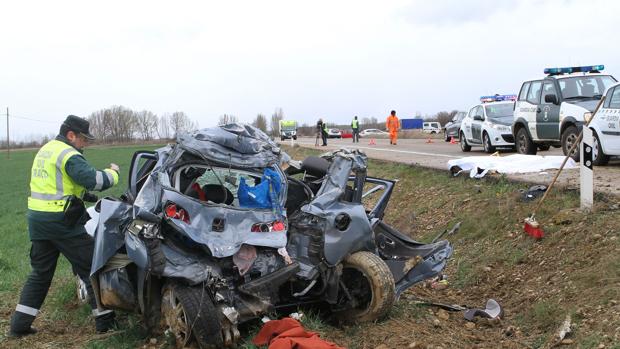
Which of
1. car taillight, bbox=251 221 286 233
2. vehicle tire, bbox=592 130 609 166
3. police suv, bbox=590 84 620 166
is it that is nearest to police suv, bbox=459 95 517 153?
vehicle tire, bbox=592 130 609 166

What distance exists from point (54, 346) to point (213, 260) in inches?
65.4

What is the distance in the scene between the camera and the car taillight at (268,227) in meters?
4.72

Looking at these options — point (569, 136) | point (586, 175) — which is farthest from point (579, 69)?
point (586, 175)

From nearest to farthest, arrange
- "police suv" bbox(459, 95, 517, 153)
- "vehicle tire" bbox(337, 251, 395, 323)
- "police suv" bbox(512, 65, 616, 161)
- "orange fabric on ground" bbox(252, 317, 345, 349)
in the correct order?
"orange fabric on ground" bbox(252, 317, 345, 349) < "vehicle tire" bbox(337, 251, 395, 323) < "police suv" bbox(512, 65, 616, 161) < "police suv" bbox(459, 95, 517, 153)

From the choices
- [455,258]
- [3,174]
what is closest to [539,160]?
[455,258]

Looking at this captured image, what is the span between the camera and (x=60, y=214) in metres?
5.33

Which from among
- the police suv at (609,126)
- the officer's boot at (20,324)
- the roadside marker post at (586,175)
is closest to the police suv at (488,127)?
the police suv at (609,126)

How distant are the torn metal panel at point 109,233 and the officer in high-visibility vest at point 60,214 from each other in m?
0.43

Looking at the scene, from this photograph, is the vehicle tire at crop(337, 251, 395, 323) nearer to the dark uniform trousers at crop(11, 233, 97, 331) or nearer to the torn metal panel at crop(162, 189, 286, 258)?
the torn metal panel at crop(162, 189, 286, 258)

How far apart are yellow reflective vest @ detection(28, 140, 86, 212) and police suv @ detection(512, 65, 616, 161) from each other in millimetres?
9112

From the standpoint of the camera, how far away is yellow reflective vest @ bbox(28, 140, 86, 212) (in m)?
5.33

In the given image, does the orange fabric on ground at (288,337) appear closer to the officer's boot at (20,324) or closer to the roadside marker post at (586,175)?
the officer's boot at (20,324)

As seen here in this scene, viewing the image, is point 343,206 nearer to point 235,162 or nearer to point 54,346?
point 235,162

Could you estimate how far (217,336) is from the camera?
436 centimetres
